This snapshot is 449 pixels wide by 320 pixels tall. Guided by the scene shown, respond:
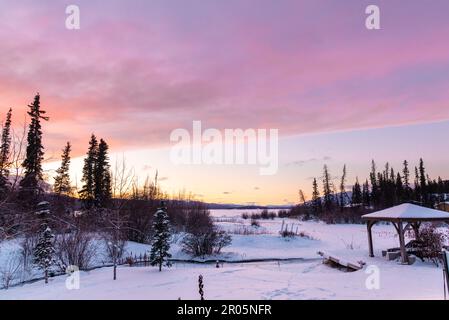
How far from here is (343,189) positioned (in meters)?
85.8

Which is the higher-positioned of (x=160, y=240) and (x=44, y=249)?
(x=160, y=240)

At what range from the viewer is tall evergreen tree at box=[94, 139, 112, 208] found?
46.4m

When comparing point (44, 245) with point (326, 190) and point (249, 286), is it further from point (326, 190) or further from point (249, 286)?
point (326, 190)

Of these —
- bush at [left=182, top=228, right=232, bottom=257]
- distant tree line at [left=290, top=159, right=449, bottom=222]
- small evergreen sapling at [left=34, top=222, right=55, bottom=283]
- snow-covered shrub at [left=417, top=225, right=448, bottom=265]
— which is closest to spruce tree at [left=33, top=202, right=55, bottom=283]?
small evergreen sapling at [left=34, top=222, right=55, bottom=283]

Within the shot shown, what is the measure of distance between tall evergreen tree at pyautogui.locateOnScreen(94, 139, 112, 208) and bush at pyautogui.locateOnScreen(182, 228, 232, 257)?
23580 millimetres

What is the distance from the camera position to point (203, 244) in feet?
81.3

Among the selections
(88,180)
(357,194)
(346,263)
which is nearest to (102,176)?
(88,180)

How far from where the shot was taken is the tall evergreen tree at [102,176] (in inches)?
1827

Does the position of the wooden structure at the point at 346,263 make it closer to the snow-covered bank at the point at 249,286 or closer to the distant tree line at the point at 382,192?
the snow-covered bank at the point at 249,286

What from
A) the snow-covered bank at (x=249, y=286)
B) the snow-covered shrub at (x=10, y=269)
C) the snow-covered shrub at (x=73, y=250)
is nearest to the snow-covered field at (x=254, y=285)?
the snow-covered bank at (x=249, y=286)

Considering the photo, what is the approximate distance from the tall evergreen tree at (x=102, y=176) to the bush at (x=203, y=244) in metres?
23.6

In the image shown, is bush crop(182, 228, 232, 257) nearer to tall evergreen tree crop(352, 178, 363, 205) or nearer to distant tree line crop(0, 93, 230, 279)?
distant tree line crop(0, 93, 230, 279)

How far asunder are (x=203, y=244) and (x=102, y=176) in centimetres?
2758
